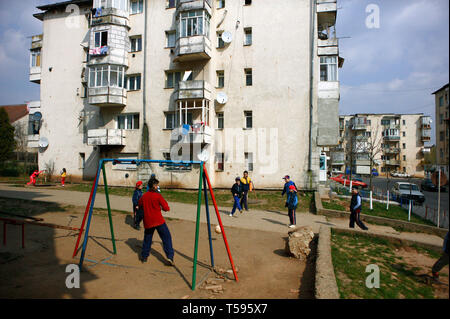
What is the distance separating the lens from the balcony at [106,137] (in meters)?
23.6

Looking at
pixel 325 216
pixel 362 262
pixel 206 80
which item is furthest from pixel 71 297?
pixel 206 80

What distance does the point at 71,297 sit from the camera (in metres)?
4.55

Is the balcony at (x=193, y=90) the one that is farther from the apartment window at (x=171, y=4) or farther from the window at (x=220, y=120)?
the apartment window at (x=171, y=4)

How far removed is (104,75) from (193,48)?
903 centimetres

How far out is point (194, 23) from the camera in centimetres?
2219

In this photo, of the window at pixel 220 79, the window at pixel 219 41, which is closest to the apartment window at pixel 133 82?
the window at pixel 220 79

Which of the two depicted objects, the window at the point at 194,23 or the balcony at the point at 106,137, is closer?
the window at the point at 194,23

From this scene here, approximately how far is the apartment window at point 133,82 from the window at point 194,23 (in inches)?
232

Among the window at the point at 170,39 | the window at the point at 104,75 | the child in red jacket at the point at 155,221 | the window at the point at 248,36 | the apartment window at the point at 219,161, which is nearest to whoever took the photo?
the child in red jacket at the point at 155,221

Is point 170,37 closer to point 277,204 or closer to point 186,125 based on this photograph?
point 186,125

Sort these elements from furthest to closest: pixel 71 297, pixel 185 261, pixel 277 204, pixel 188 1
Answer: pixel 188 1, pixel 277 204, pixel 185 261, pixel 71 297

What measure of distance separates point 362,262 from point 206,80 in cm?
1929

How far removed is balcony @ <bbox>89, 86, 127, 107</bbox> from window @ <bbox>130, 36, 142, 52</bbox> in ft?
14.1

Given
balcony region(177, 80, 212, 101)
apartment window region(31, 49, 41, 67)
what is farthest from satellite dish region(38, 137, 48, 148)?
balcony region(177, 80, 212, 101)
